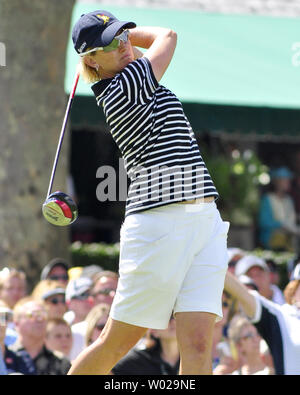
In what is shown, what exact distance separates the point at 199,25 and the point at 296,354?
702cm

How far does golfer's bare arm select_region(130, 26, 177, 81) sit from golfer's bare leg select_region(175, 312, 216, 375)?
105 centimetres

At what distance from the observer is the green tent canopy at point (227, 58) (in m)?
10.1

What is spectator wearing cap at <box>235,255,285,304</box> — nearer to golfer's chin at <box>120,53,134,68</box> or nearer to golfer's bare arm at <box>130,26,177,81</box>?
golfer's bare arm at <box>130,26,177,81</box>

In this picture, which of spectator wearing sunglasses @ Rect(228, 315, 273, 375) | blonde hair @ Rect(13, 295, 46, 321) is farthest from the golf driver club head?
blonde hair @ Rect(13, 295, 46, 321)

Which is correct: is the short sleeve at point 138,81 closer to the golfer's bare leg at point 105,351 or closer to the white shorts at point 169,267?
the white shorts at point 169,267

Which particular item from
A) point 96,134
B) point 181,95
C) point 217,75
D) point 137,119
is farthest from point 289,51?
point 137,119

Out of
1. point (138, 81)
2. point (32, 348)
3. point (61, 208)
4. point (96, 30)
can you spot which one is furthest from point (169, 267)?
point (32, 348)

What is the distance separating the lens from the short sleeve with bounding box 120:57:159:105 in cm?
401

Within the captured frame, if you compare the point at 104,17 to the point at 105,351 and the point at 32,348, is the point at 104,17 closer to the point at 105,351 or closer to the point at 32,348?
the point at 105,351

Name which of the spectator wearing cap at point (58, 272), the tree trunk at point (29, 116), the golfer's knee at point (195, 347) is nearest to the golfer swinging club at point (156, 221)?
the golfer's knee at point (195, 347)

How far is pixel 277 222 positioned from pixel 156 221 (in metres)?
8.34

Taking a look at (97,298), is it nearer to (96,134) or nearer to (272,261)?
(272,261)

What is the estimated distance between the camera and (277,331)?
5547mm

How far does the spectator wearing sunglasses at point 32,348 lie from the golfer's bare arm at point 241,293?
148cm
